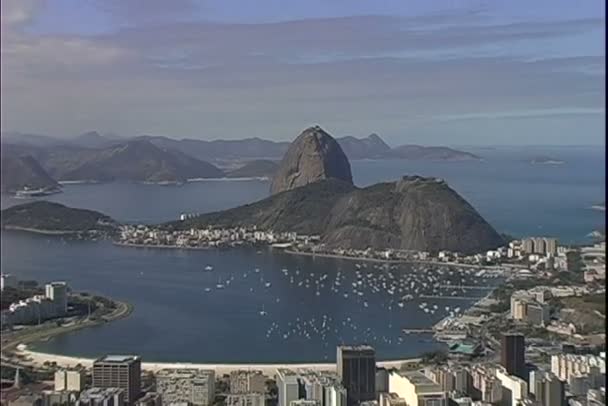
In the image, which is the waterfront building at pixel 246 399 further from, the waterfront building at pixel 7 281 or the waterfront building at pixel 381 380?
the waterfront building at pixel 7 281

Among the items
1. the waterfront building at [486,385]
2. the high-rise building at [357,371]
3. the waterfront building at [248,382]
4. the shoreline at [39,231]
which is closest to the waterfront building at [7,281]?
the shoreline at [39,231]

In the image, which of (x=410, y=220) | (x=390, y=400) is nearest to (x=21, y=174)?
(x=390, y=400)

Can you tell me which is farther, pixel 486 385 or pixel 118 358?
pixel 118 358

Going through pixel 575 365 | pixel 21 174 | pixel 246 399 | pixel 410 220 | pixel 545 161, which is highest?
pixel 545 161

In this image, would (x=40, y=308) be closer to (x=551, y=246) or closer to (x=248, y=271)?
(x=248, y=271)

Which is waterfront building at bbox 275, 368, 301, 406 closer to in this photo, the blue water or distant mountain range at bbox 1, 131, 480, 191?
the blue water

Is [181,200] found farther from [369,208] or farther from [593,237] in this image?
→ [593,237]

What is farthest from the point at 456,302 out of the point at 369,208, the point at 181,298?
the point at 181,298
